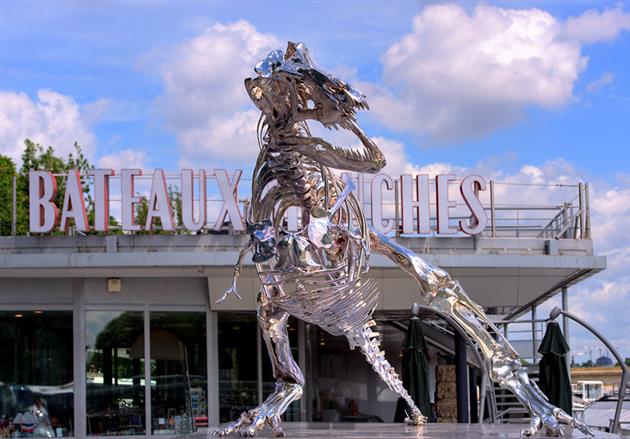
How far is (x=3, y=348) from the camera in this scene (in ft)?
68.2

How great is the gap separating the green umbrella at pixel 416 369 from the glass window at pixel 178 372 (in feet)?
19.8

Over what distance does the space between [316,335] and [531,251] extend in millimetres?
8073

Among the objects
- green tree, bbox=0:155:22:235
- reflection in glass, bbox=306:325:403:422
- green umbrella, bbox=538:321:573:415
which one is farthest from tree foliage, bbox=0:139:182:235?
green umbrella, bbox=538:321:573:415

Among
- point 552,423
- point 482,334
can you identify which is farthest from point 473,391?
point 552,423

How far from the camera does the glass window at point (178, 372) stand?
20891 millimetres

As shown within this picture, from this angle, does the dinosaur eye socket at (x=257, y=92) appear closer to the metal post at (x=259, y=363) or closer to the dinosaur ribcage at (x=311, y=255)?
the dinosaur ribcage at (x=311, y=255)

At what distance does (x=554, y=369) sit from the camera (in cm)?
1592

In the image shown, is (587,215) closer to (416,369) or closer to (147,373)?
(416,369)

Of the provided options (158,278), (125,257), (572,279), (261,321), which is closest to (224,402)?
(158,278)

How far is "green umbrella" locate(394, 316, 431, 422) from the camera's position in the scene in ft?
53.4

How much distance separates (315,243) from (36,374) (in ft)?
42.2

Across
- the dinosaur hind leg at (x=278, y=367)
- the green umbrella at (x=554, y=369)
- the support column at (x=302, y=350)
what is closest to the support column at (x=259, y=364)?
the support column at (x=302, y=350)

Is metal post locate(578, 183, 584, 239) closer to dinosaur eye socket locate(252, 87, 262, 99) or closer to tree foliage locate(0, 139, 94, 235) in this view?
dinosaur eye socket locate(252, 87, 262, 99)

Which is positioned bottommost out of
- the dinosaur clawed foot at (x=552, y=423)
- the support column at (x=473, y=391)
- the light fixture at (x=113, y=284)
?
the support column at (x=473, y=391)
